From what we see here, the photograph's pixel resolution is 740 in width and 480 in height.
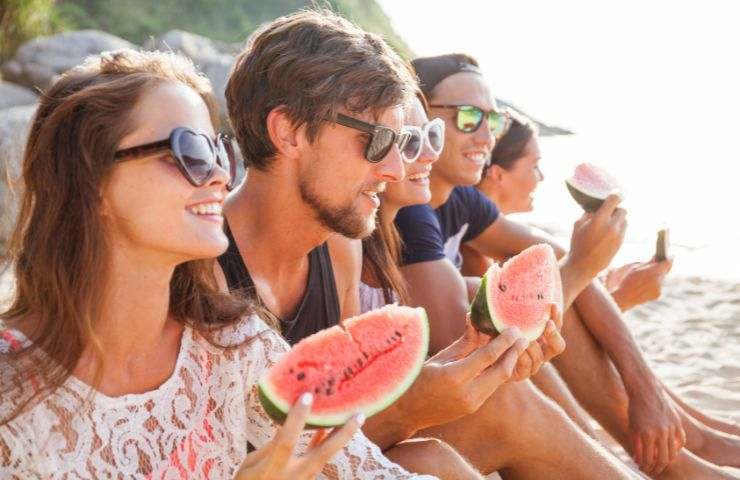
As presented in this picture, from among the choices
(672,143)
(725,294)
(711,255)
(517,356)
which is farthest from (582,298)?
(672,143)

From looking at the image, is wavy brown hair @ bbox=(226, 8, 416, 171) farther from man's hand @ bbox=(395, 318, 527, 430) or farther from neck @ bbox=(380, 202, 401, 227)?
man's hand @ bbox=(395, 318, 527, 430)

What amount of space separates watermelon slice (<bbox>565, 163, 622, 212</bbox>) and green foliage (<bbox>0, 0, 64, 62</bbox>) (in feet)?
41.3

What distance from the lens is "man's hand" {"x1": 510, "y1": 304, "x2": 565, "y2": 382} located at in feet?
10.9

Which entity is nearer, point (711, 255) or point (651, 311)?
point (651, 311)

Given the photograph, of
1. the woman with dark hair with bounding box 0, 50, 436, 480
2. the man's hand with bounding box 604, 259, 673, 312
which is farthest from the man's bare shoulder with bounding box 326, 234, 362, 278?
the man's hand with bounding box 604, 259, 673, 312

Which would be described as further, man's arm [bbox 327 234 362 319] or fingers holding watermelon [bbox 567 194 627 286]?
fingers holding watermelon [bbox 567 194 627 286]

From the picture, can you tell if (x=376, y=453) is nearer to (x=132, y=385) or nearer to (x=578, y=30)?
(x=132, y=385)

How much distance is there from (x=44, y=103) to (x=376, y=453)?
133 centimetres

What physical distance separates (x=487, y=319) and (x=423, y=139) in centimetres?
128

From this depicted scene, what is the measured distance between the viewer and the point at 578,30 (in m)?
41.2

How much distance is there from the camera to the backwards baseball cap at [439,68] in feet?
17.6

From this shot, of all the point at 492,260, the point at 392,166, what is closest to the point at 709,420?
the point at 492,260

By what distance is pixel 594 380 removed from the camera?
491 centimetres

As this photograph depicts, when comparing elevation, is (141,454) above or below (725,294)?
above
